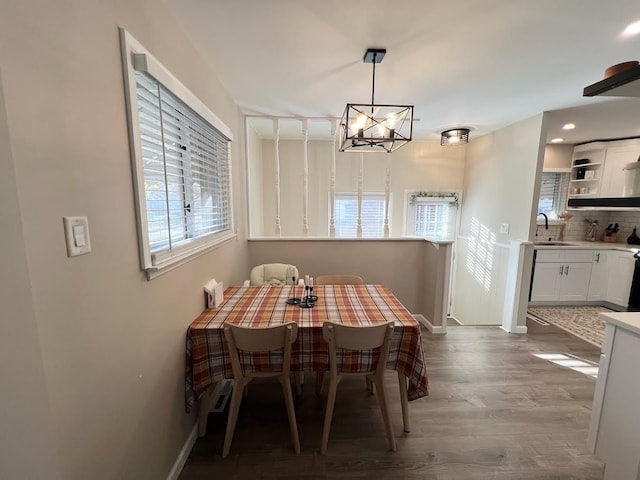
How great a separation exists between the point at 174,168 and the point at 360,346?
4.76ft

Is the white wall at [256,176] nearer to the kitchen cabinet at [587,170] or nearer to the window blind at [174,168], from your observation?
the window blind at [174,168]

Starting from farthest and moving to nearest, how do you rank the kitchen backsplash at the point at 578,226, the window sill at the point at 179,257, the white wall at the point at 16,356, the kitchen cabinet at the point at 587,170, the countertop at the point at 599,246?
1. the kitchen backsplash at the point at 578,226
2. the kitchen cabinet at the point at 587,170
3. the countertop at the point at 599,246
4. the window sill at the point at 179,257
5. the white wall at the point at 16,356

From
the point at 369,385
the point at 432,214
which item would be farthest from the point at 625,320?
the point at 432,214

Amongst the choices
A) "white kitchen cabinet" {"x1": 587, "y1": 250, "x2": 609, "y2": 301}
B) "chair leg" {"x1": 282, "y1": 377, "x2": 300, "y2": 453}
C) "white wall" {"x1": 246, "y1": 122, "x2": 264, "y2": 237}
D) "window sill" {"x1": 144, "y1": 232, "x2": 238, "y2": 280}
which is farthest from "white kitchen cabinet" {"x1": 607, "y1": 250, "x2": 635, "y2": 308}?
"window sill" {"x1": 144, "y1": 232, "x2": 238, "y2": 280}

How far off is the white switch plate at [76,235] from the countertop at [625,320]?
2.18m

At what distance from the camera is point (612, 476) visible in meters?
1.35

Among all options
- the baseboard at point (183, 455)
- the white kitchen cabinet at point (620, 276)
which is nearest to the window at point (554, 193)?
the white kitchen cabinet at point (620, 276)

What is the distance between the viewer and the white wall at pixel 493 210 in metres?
3.20

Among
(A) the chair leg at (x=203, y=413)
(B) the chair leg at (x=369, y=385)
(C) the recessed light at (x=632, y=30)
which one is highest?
(C) the recessed light at (x=632, y=30)

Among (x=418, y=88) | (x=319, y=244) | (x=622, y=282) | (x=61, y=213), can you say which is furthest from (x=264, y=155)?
(x=622, y=282)

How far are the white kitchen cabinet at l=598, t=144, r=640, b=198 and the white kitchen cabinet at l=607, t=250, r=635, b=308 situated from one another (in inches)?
36.6

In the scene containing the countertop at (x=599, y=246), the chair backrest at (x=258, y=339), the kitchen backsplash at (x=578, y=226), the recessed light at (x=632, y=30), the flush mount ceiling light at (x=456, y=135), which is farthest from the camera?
the kitchen backsplash at (x=578, y=226)

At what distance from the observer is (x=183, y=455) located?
61.4 inches

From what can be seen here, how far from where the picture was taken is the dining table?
1.62 metres
